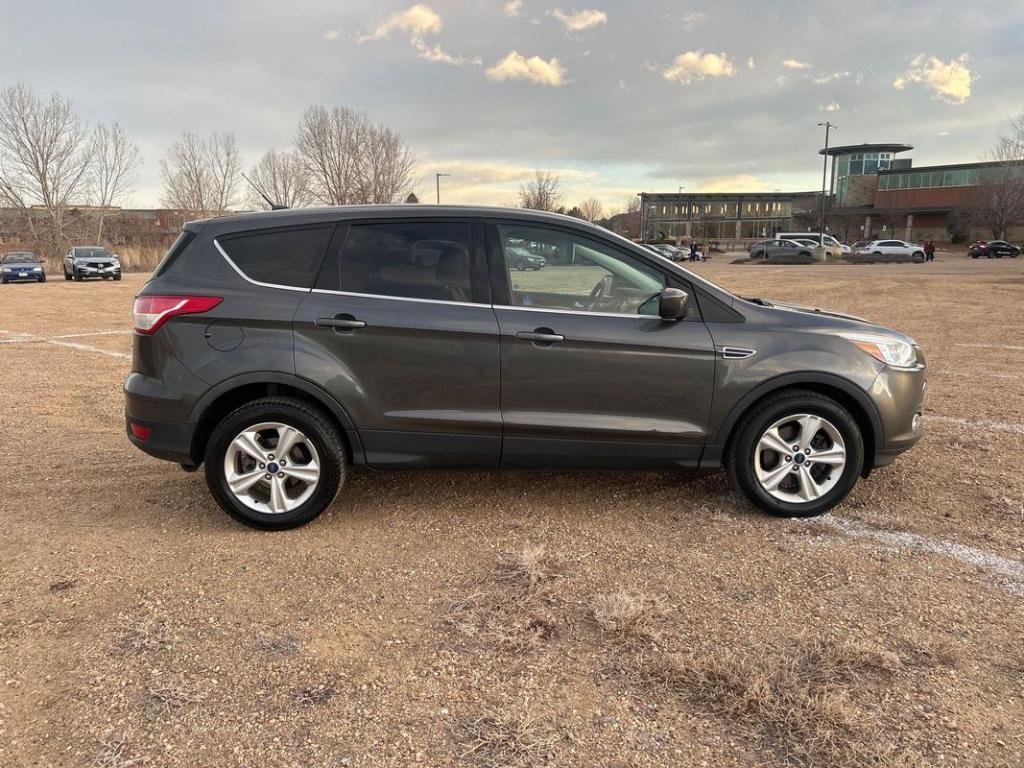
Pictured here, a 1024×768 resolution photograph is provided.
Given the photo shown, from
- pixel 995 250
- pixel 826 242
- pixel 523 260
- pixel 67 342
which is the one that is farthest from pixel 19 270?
pixel 995 250

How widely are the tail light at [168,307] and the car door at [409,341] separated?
493mm

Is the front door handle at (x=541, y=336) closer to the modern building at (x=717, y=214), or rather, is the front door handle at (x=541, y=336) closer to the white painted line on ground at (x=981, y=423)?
the white painted line on ground at (x=981, y=423)

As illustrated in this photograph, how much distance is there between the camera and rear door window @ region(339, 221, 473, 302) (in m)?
3.68

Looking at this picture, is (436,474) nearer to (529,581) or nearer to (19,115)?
(529,581)

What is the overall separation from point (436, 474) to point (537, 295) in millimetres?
1610

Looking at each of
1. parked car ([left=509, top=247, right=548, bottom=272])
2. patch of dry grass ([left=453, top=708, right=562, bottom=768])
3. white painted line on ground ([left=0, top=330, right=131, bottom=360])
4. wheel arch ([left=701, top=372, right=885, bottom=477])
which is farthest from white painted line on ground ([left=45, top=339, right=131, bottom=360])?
patch of dry grass ([left=453, top=708, right=562, bottom=768])

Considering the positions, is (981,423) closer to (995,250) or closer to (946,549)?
(946,549)

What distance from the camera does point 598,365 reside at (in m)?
3.67

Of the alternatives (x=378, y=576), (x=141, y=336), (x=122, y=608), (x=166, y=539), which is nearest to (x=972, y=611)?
(x=378, y=576)

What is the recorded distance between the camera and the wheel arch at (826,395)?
372 centimetres

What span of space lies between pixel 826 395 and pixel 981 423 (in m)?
2.97

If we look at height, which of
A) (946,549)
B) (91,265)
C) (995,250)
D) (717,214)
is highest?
(717,214)

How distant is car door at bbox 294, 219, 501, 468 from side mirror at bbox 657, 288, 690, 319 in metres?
0.91

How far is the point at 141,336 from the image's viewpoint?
3.65 m
